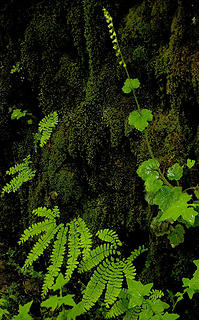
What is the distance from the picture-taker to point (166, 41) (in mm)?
2479

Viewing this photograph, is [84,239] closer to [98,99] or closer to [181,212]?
[181,212]

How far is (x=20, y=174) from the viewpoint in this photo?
3500 millimetres

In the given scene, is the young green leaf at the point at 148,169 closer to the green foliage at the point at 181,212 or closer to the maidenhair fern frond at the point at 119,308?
the green foliage at the point at 181,212

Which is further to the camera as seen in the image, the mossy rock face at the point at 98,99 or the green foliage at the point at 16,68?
the green foliage at the point at 16,68

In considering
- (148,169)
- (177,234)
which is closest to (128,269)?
(177,234)

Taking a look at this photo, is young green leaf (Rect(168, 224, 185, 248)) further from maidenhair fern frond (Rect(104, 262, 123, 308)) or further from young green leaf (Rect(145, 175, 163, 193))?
maidenhair fern frond (Rect(104, 262, 123, 308))

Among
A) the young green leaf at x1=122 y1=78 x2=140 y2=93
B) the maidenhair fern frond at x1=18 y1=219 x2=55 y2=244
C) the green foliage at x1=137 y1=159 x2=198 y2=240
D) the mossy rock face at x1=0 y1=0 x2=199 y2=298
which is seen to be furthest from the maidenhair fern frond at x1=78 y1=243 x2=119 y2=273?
the young green leaf at x1=122 y1=78 x2=140 y2=93

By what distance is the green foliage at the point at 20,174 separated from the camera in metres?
3.40

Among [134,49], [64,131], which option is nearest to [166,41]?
[134,49]

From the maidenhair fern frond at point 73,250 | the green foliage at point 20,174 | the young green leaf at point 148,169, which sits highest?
the young green leaf at point 148,169

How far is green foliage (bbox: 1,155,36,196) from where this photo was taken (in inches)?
134

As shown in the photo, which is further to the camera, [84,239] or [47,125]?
[47,125]

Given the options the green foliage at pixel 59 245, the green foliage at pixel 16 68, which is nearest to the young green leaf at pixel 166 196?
the green foliage at pixel 59 245

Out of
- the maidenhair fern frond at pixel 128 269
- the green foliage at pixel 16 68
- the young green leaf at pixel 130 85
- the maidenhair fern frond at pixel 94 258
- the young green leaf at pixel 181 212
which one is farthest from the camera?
the green foliage at pixel 16 68
